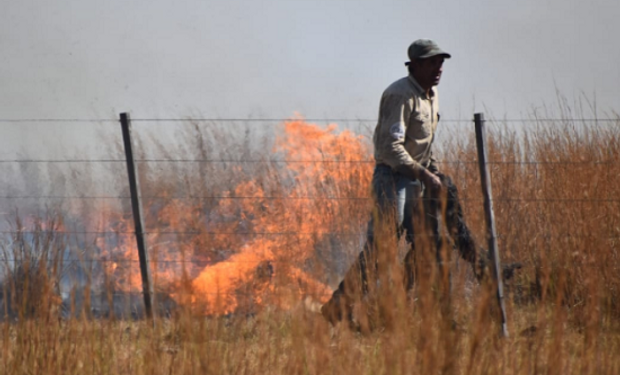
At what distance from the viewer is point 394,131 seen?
4785 millimetres

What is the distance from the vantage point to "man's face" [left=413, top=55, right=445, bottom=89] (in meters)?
4.86

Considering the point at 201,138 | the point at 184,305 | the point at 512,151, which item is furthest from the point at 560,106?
the point at 184,305

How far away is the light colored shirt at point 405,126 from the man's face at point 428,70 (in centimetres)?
4

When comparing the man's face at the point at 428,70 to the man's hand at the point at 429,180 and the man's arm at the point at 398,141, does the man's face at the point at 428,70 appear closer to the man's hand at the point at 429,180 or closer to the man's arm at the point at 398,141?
the man's arm at the point at 398,141

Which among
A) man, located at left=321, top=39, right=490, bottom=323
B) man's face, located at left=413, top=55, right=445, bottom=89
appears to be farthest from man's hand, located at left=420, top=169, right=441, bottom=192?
man's face, located at left=413, top=55, right=445, bottom=89

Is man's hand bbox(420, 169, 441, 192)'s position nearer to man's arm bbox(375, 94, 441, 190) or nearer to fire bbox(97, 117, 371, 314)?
man's arm bbox(375, 94, 441, 190)

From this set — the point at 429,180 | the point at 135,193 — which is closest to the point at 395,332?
the point at 429,180

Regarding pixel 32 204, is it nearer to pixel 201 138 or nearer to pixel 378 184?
pixel 201 138

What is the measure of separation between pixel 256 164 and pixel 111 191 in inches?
56.0

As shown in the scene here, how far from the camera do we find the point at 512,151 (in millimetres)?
7059

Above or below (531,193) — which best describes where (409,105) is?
above

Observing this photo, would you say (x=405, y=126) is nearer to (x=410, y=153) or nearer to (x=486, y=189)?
(x=410, y=153)

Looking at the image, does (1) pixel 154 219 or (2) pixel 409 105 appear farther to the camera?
(1) pixel 154 219

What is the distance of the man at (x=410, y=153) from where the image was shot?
4750 mm
